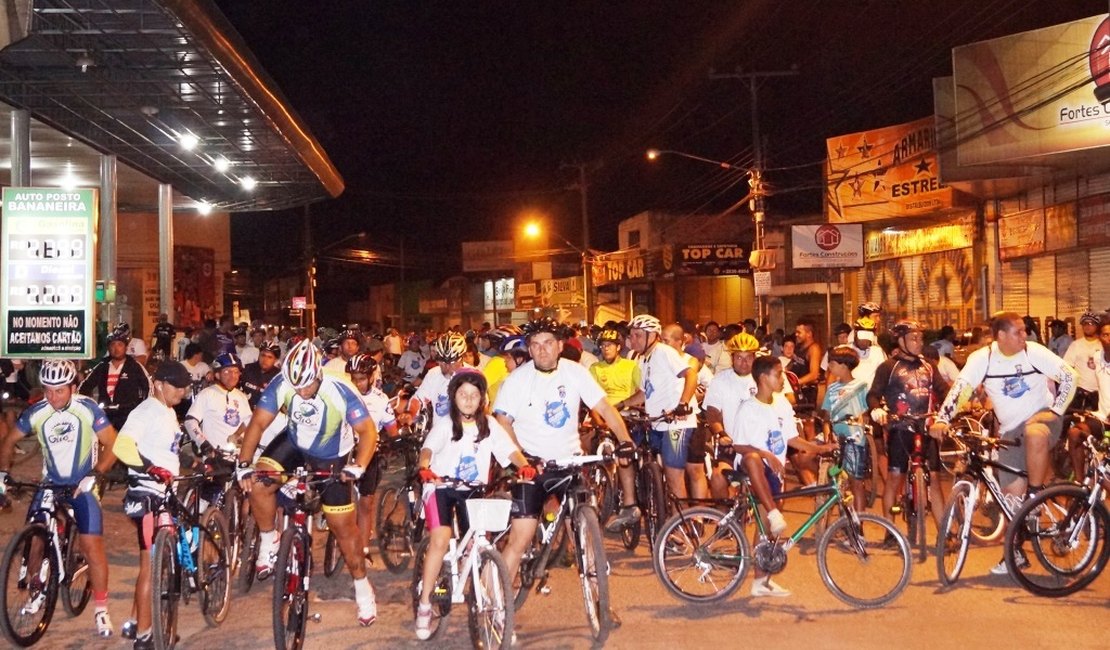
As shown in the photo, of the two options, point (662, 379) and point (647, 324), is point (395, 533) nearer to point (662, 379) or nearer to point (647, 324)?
point (662, 379)

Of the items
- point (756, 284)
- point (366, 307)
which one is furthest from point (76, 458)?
point (366, 307)

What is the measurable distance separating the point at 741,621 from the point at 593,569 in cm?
126

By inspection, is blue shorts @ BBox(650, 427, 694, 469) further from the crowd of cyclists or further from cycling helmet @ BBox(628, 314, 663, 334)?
cycling helmet @ BBox(628, 314, 663, 334)

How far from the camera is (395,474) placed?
1538cm

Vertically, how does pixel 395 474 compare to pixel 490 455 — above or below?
below

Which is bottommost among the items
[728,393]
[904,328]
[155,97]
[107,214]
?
[728,393]

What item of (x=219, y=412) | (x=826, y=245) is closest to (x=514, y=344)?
(x=219, y=412)

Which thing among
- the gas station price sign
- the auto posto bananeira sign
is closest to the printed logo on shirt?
the gas station price sign

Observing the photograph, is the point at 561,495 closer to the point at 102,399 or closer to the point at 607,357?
the point at 607,357

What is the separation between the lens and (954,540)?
8.21 metres

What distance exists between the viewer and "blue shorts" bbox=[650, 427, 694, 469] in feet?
31.6

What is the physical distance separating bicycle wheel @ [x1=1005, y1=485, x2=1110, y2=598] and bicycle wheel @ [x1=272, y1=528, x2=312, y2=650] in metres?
4.74

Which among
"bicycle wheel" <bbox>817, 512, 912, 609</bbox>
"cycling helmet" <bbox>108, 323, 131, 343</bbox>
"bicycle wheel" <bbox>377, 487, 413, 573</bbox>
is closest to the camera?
"bicycle wheel" <bbox>817, 512, 912, 609</bbox>

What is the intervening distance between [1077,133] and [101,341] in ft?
55.7
